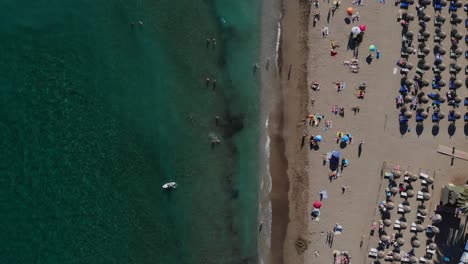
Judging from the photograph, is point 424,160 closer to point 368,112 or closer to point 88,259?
point 368,112

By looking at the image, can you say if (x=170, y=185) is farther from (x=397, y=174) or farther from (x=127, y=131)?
(x=397, y=174)

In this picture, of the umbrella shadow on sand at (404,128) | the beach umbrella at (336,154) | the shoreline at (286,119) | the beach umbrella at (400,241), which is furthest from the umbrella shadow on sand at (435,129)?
the shoreline at (286,119)

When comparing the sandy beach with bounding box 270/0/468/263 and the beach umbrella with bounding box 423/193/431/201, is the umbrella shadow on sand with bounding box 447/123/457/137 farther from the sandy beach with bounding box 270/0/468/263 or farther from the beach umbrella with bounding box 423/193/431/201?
the beach umbrella with bounding box 423/193/431/201

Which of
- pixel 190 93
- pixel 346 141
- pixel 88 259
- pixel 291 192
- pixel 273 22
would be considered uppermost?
pixel 273 22

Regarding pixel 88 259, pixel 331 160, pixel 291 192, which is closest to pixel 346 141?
pixel 331 160

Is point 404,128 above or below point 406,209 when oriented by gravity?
above

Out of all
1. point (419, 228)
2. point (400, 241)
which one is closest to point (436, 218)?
point (419, 228)
